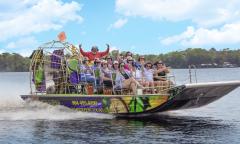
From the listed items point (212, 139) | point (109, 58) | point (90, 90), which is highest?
point (109, 58)

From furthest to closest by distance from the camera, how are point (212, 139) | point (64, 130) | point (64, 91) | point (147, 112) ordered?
1. point (64, 91)
2. point (147, 112)
3. point (64, 130)
4. point (212, 139)

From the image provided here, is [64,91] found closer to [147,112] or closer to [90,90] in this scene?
[90,90]

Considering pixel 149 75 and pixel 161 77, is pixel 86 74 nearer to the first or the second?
pixel 149 75

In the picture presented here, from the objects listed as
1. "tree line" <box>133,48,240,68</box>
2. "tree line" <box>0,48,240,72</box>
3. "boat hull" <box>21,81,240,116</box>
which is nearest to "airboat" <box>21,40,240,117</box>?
"boat hull" <box>21,81,240,116</box>

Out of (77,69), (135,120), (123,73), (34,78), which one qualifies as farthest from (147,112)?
(34,78)

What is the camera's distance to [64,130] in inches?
742

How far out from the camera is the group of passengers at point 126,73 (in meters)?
20.8

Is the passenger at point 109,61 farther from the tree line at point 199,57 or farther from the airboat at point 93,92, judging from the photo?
the tree line at point 199,57

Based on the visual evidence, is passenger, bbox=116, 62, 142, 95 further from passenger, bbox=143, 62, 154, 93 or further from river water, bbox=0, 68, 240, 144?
river water, bbox=0, 68, 240, 144

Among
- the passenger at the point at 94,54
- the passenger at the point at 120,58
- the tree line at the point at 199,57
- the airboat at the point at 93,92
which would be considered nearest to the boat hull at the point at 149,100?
the airboat at the point at 93,92

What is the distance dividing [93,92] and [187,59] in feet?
Result: 382

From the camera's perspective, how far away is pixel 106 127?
63.4ft

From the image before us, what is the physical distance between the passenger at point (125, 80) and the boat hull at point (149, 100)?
478 mm

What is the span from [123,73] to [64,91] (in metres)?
3.22
